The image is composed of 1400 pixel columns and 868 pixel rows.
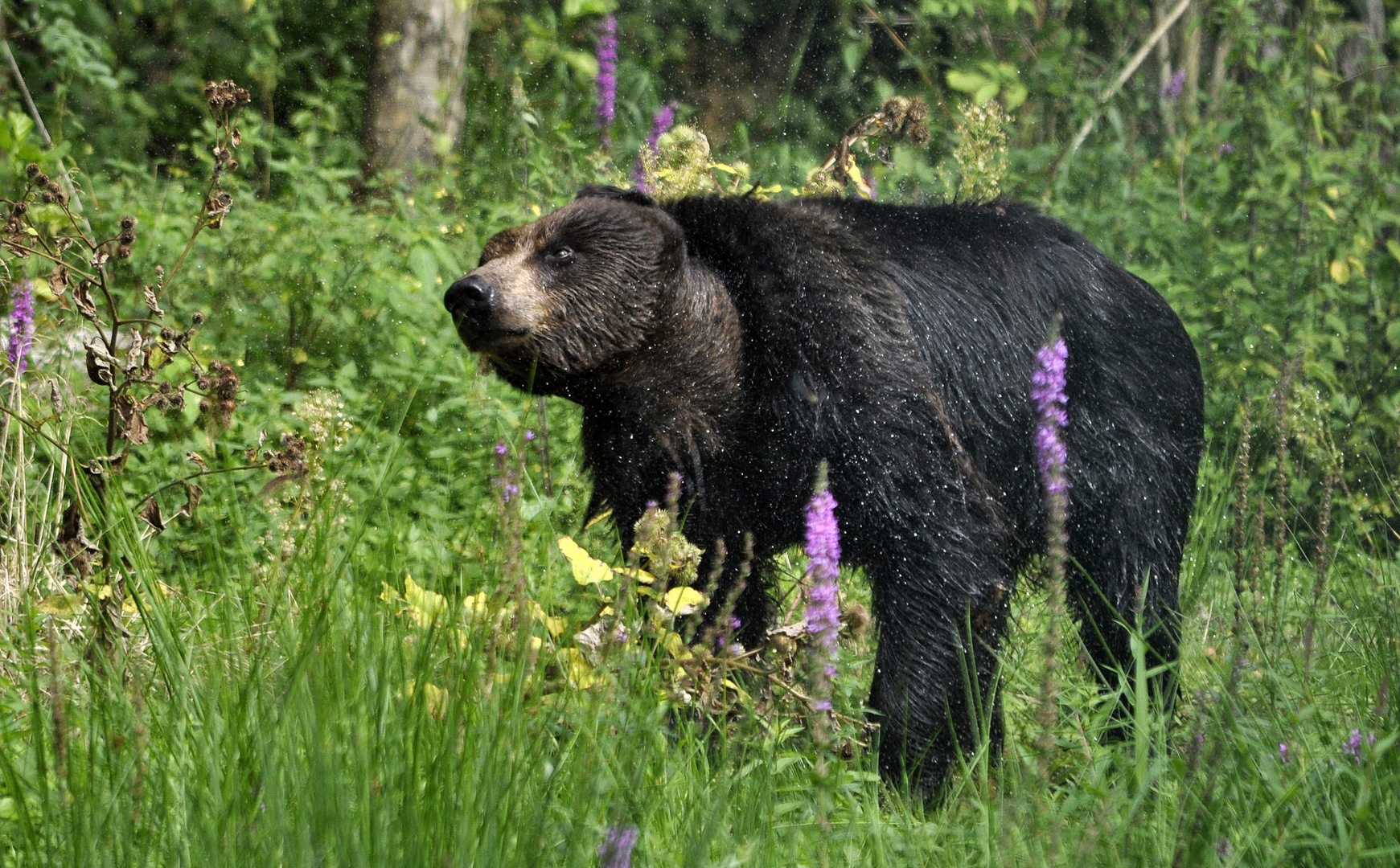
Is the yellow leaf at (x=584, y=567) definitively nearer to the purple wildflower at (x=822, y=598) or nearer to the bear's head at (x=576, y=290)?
the purple wildflower at (x=822, y=598)

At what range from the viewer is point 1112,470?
3629mm

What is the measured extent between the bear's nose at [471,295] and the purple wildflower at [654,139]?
0.88 meters

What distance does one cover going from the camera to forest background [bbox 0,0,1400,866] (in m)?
1.93

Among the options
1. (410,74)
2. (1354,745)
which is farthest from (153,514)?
(410,74)

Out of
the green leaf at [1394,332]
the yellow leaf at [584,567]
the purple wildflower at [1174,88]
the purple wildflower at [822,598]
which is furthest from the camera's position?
the purple wildflower at [1174,88]

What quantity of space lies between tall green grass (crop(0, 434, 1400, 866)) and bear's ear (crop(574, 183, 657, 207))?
116 cm

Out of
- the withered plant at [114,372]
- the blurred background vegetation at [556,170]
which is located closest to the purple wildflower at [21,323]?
the blurred background vegetation at [556,170]

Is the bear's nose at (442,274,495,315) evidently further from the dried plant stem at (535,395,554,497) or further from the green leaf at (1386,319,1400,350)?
the green leaf at (1386,319,1400,350)

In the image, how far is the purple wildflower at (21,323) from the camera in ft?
10.6

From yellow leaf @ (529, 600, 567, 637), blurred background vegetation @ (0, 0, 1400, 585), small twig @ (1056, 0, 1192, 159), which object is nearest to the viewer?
yellow leaf @ (529, 600, 567, 637)

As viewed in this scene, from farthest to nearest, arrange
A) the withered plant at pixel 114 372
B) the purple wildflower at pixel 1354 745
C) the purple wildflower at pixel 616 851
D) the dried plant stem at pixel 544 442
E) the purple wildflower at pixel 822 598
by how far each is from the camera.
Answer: the dried plant stem at pixel 544 442, the withered plant at pixel 114 372, the purple wildflower at pixel 1354 745, the purple wildflower at pixel 616 851, the purple wildflower at pixel 822 598

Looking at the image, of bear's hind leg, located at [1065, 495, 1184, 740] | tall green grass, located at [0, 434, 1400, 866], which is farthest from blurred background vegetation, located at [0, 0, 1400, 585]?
tall green grass, located at [0, 434, 1400, 866]

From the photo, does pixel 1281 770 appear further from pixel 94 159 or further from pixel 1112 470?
pixel 94 159

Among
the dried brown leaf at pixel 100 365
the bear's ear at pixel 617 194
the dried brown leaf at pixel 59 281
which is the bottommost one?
the dried brown leaf at pixel 100 365
